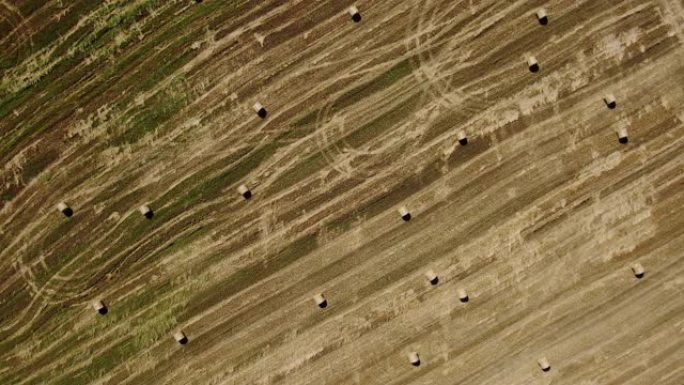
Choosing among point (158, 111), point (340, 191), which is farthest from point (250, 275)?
point (158, 111)

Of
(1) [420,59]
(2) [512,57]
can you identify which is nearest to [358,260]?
(1) [420,59]

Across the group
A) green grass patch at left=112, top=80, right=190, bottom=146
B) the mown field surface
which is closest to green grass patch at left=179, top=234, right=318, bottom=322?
the mown field surface

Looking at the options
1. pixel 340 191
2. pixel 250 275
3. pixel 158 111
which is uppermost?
pixel 158 111

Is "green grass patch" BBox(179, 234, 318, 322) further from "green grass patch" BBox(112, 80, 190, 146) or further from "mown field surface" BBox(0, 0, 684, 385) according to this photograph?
"green grass patch" BBox(112, 80, 190, 146)

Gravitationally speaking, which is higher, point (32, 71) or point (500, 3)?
Answer: point (32, 71)

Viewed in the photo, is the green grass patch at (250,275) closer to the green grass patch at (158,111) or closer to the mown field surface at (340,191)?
the mown field surface at (340,191)

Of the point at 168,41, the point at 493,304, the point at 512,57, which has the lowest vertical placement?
the point at 493,304

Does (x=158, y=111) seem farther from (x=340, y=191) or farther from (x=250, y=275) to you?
(x=340, y=191)

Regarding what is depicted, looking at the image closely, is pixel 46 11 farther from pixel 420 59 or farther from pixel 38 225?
pixel 420 59

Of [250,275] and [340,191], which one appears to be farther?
[250,275]

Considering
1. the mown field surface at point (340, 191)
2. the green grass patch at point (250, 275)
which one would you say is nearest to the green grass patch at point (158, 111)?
the mown field surface at point (340, 191)
